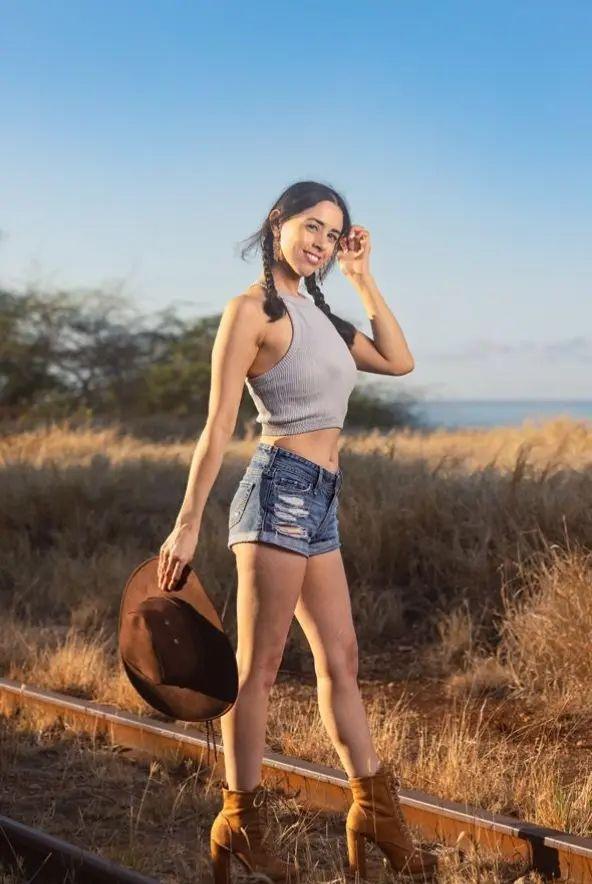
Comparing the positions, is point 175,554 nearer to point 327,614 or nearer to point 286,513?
point 286,513

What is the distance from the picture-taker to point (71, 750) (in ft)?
21.2

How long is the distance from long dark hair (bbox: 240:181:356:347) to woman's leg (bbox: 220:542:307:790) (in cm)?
83

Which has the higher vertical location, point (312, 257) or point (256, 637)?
point (312, 257)

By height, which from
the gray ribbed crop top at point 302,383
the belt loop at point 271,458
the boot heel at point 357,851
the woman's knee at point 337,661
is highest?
the gray ribbed crop top at point 302,383

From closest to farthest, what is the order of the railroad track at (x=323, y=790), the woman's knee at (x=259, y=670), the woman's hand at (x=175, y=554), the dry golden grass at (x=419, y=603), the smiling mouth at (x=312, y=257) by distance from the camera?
the woman's hand at (x=175, y=554) < the woman's knee at (x=259, y=670) < the smiling mouth at (x=312, y=257) < the railroad track at (x=323, y=790) < the dry golden grass at (x=419, y=603)

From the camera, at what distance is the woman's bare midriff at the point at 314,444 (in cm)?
414

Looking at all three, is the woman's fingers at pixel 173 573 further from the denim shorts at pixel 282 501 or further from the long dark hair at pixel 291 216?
the long dark hair at pixel 291 216

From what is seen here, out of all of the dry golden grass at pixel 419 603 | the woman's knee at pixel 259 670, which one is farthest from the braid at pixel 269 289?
the dry golden grass at pixel 419 603

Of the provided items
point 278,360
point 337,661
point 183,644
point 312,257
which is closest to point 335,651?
point 337,661

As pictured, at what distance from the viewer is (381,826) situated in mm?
4324

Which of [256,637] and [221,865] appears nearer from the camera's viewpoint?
[256,637]

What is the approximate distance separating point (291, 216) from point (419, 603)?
18.8 feet

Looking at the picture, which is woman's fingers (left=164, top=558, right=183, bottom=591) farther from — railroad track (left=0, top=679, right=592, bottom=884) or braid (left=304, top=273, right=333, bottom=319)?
railroad track (left=0, top=679, right=592, bottom=884)

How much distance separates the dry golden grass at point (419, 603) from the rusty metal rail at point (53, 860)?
1.66m
